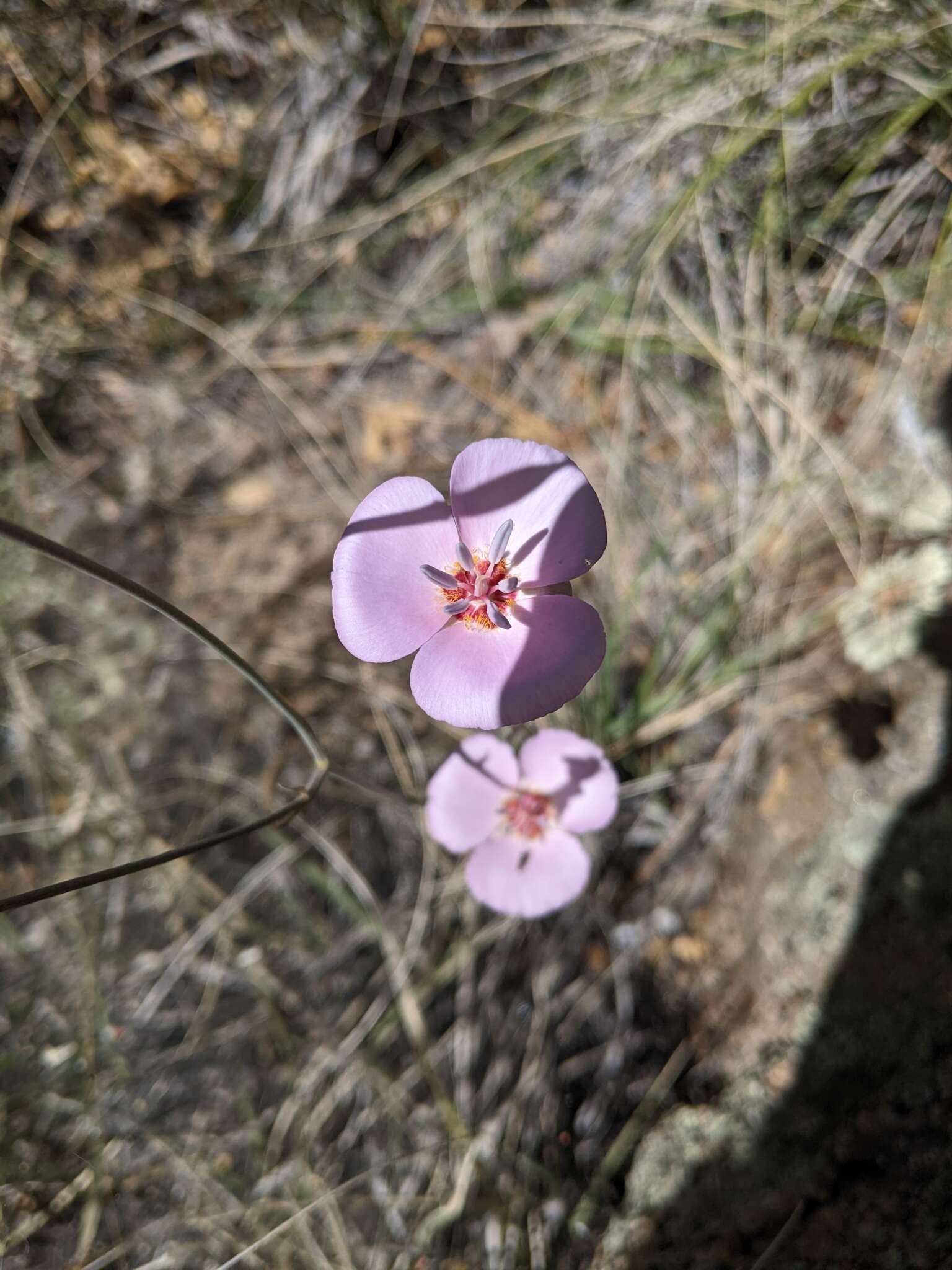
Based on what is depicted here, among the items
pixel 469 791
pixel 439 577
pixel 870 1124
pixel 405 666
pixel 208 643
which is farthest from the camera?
pixel 405 666

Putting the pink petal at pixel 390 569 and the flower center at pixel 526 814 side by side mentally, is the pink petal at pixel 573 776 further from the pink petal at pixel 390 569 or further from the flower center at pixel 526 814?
the pink petal at pixel 390 569

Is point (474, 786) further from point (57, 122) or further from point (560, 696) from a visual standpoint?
point (57, 122)

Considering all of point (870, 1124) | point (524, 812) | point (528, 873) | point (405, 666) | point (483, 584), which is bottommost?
point (870, 1124)

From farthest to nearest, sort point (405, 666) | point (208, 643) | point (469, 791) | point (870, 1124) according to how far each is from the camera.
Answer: point (405, 666) → point (469, 791) → point (870, 1124) → point (208, 643)

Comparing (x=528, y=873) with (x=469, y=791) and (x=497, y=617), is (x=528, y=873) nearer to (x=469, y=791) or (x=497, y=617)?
(x=469, y=791)

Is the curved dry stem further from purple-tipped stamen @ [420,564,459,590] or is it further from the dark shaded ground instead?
the dark shaded ground

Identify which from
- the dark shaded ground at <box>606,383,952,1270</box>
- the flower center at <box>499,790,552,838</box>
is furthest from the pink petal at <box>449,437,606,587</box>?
the dark shaded ground at <box>606,383,952,1270</box>

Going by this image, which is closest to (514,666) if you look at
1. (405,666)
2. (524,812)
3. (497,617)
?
(497,617)

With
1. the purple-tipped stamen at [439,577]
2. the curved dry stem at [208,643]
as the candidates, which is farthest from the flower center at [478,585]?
the curved dry stem at [208,643]

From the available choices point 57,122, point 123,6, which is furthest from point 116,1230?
point 123,6
